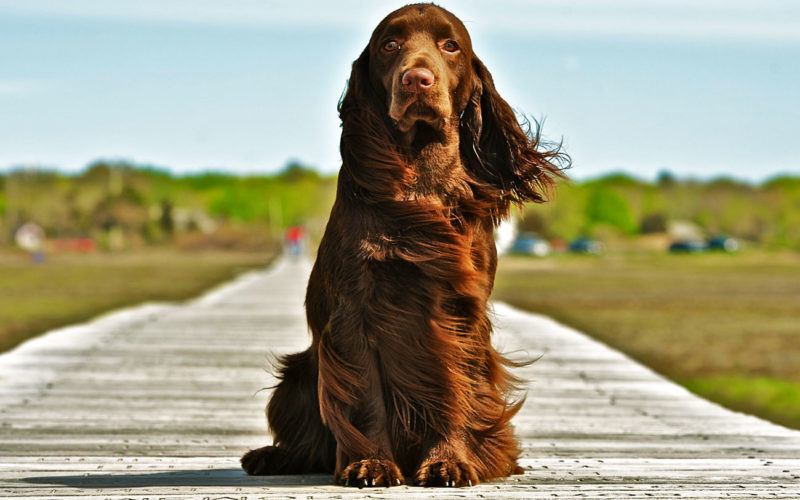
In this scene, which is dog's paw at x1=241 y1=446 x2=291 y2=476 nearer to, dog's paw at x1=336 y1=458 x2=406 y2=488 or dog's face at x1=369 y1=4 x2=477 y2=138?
dog's paw at x1=336 y1=458 x2=406 y2=488

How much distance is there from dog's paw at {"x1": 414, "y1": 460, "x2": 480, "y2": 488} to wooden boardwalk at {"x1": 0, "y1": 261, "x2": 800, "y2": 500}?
5cm

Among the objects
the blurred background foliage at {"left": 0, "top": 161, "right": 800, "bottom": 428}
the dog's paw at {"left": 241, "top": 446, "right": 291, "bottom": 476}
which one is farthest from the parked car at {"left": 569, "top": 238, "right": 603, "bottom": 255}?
the dog's paw at {"left": 241, "top": 446, "right": 291, "bottom": 476}

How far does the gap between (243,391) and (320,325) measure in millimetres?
3260

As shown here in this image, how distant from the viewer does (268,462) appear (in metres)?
3.62

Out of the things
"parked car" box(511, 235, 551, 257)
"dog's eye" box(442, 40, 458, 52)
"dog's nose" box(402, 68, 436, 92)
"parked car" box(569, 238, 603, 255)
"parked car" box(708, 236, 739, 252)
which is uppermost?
"parked car" box(708, 236, 739, 252)

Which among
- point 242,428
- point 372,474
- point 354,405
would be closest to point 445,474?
point 372,474

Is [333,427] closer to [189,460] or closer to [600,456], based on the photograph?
[189,460]

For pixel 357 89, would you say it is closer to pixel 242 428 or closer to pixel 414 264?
pixel 414 264

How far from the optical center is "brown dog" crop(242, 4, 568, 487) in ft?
10.2

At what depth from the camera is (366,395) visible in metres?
3.19

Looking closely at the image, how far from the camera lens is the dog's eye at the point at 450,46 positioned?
10.4 feet

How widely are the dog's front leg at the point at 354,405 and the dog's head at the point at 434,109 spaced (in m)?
0.51

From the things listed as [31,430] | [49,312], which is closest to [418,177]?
[31,430]

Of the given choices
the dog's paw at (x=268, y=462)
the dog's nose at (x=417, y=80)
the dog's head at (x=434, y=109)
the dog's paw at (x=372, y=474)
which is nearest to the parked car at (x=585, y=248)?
the dog's paw at (x=268, y=462)
